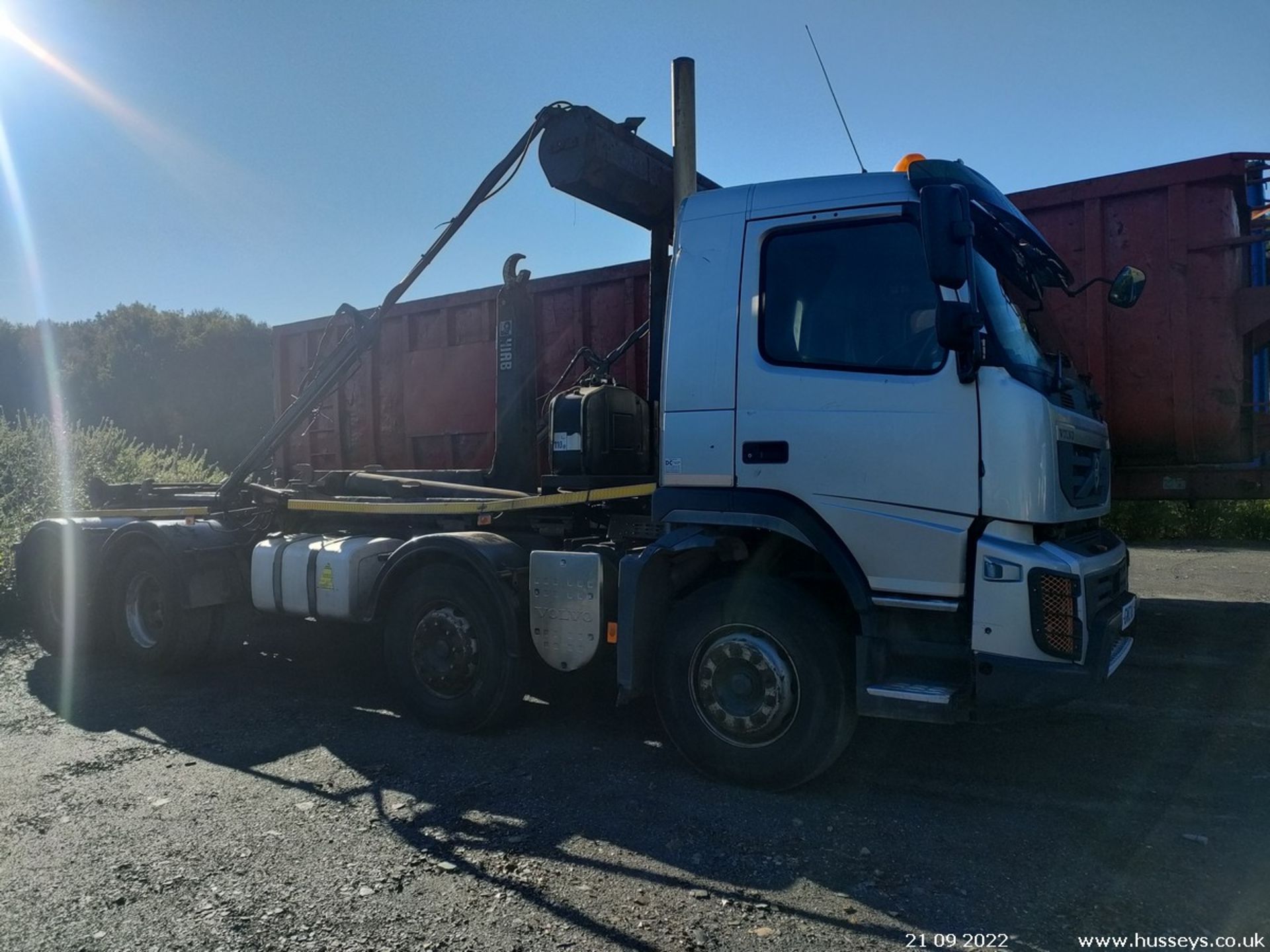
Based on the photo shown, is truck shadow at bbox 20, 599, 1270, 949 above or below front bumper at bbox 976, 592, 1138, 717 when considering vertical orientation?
below

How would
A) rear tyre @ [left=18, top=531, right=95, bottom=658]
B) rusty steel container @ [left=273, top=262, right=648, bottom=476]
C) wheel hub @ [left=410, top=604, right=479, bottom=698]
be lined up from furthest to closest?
1. rear tyre @ [left=18, top=531, right=95, bottom=658]
2. rusty steel container @ [left=273, top=262, right=648, bottom=476]
3. wheel hub @ [left=410, top=604, right=479, bottom=698]

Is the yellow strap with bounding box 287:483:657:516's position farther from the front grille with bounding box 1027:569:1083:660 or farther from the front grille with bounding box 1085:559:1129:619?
the front grille with bounding box 1085:559:1129:619

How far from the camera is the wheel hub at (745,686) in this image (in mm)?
4359

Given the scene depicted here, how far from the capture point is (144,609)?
24.5 feet

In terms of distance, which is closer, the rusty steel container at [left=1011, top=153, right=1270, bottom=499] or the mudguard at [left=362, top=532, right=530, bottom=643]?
the mudguard at [left=362, top=532, right=530, bottom=643]

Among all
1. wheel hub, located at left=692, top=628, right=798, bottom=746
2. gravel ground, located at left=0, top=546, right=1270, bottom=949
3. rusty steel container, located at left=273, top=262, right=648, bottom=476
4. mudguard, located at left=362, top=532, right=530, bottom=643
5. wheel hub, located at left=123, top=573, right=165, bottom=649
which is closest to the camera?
gravel ground, located at left=0, top=546, right=1270, bottom=949

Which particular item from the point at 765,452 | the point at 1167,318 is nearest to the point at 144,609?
the point at 765,452

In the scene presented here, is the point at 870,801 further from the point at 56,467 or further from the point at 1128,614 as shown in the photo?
the point at 56,467

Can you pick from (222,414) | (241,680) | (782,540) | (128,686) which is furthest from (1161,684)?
(222,414)

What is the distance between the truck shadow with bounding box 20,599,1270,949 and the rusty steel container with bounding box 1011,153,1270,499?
5.18 feet

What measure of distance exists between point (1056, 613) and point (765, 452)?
1.47 m

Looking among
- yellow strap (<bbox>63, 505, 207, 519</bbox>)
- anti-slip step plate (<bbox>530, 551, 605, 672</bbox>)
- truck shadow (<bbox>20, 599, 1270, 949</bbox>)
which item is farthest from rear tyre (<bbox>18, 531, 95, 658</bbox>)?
anti-slip step plate (<bbox>530, 551, 605, 672</bbox>)

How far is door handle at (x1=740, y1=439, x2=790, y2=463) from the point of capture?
4.44 meters

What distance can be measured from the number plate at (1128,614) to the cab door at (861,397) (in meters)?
0.98
